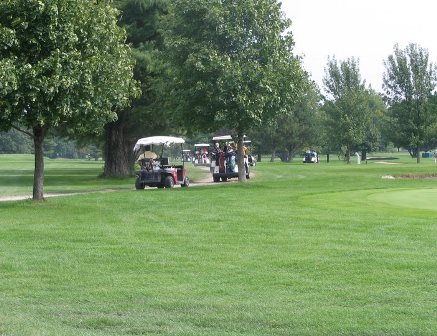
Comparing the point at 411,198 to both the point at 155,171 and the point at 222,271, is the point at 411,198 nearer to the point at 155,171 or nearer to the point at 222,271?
the point at 222,271

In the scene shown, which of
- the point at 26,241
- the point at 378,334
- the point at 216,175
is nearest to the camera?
the point at 378,334

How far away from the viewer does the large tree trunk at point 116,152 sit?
44.2 metres

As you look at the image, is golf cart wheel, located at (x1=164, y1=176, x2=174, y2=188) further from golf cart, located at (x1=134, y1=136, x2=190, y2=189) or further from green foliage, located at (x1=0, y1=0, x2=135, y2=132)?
green foliage, located at (x1=0, y1=0, x2=135, y2=132)

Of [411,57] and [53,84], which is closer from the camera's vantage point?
[53,84]

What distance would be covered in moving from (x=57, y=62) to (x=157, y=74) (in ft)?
69.7

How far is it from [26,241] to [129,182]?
2606 centimetres

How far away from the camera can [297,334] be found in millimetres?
7516

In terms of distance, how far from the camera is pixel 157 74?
41.3 metres

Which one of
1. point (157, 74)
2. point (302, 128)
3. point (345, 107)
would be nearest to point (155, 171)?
point (157, 74)

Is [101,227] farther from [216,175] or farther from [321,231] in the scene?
[216,175]

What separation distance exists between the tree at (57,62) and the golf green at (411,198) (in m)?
8.26

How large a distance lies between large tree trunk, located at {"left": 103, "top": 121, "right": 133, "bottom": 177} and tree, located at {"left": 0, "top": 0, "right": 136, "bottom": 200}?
846 inches

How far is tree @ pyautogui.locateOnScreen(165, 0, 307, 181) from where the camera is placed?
31.4 metres

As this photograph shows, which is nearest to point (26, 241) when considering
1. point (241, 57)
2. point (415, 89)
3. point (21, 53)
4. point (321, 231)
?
point (321, 231)
